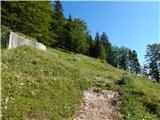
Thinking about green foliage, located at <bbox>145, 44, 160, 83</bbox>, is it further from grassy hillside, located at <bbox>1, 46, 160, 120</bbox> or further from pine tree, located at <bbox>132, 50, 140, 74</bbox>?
grassy hillside, located at <bbox>1, 46, 160, 120</bbox>

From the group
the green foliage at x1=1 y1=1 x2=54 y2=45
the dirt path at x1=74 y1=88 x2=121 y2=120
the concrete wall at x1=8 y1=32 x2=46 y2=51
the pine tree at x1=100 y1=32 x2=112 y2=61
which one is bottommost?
the dirt path at x1=74 y1=88 x2=121 y2=120

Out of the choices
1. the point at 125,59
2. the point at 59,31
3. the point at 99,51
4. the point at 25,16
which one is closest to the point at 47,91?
the point at 25,16

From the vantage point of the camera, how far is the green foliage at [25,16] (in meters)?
41.6

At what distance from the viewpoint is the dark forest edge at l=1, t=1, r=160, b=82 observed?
1658 inches

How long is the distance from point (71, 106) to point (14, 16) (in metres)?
25.9

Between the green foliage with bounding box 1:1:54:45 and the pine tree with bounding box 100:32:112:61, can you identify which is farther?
the pine tree with bounding box 100:32:112:61

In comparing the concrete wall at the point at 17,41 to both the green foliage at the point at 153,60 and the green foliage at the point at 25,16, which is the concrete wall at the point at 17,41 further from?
the green foliage at the point at 153,60

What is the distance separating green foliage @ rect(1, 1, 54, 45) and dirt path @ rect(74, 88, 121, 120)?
22627mm

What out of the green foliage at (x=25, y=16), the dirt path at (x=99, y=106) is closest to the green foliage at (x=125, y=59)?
the green foliage at (x=25, y=16)

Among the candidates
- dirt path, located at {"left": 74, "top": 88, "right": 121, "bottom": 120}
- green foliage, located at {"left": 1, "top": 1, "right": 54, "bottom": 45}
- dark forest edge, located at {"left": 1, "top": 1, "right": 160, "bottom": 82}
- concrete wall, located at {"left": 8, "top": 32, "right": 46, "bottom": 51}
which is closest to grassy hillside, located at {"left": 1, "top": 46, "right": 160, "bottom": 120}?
dirt path, located at {"left": 74, "top": 88, "right": 121, "bottom": 120}

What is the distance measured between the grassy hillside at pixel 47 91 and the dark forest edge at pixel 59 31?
4.53 metres

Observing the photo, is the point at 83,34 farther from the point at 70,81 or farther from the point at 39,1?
the point at 70,81

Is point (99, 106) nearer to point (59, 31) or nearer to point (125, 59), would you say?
point (59, 31)

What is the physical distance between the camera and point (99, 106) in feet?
63.2
